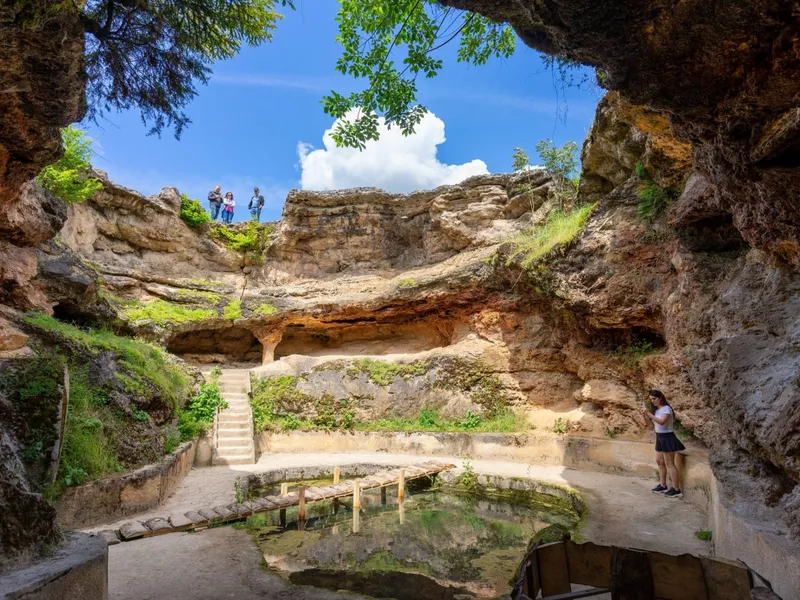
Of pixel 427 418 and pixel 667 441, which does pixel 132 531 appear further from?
pixel 427 418

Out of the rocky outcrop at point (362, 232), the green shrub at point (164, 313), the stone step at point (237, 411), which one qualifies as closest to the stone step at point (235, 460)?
the stone step at point (237, 411)

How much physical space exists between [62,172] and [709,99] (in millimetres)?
16301

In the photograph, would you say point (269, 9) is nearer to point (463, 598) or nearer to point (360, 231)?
point (463, 598)

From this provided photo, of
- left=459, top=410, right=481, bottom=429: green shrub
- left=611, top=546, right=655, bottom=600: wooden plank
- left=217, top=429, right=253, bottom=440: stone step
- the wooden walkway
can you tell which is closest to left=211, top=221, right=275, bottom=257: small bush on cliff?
left=217, top=429, right=253, bottom=440: stone step

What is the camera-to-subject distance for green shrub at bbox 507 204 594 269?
41.4 ft

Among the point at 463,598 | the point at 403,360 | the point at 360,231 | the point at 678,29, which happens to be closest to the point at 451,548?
the point at 463,598

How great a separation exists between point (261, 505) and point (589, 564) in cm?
567

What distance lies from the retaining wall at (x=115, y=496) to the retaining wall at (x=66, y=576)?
3.99 metres

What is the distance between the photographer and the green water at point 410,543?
19.8ft

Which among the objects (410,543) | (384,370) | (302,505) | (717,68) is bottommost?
(410,543)

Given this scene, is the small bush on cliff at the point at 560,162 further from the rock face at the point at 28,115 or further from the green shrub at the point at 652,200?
the rock face at the point at 28,115

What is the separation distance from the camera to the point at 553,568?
403cm

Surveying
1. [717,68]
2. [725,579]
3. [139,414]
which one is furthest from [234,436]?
[717,68]

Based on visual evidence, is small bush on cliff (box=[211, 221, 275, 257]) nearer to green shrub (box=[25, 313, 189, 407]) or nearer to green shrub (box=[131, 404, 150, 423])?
green shrub (box=[25, 313, 189, 407])
